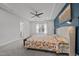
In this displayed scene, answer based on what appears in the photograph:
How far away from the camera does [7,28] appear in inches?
289

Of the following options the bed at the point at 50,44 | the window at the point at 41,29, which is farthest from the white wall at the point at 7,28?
the bed at the point at 50,44

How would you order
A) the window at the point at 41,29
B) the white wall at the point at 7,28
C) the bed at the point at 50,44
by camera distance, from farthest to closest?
the window at the point at 41,29 → the white wall at the point at 7,28 → the bed at the point at 50,44

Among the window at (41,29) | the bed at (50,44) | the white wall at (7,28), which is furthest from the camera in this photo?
the window at (41,29)

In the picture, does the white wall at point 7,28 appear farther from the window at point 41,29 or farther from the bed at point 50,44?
the bed at point 50,44

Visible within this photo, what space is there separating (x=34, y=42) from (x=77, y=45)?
2052 mm

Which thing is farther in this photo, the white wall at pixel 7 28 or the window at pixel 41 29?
the window at pixel 41 29

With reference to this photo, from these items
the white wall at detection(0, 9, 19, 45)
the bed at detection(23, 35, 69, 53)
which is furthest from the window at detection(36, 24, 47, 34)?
the bed at detection(23, 35, 69, 53)

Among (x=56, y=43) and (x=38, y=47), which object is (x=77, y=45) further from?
(x=38, y=47)

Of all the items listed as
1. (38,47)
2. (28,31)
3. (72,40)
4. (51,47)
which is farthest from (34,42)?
(28,31)

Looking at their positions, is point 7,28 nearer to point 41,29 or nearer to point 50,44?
point 41,29

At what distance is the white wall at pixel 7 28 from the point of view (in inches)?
261

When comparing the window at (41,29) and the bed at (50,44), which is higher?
the window at (41,29)

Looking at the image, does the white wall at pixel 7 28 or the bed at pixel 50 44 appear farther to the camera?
the white wall at pixel 7 28

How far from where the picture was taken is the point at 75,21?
12.4 feet
